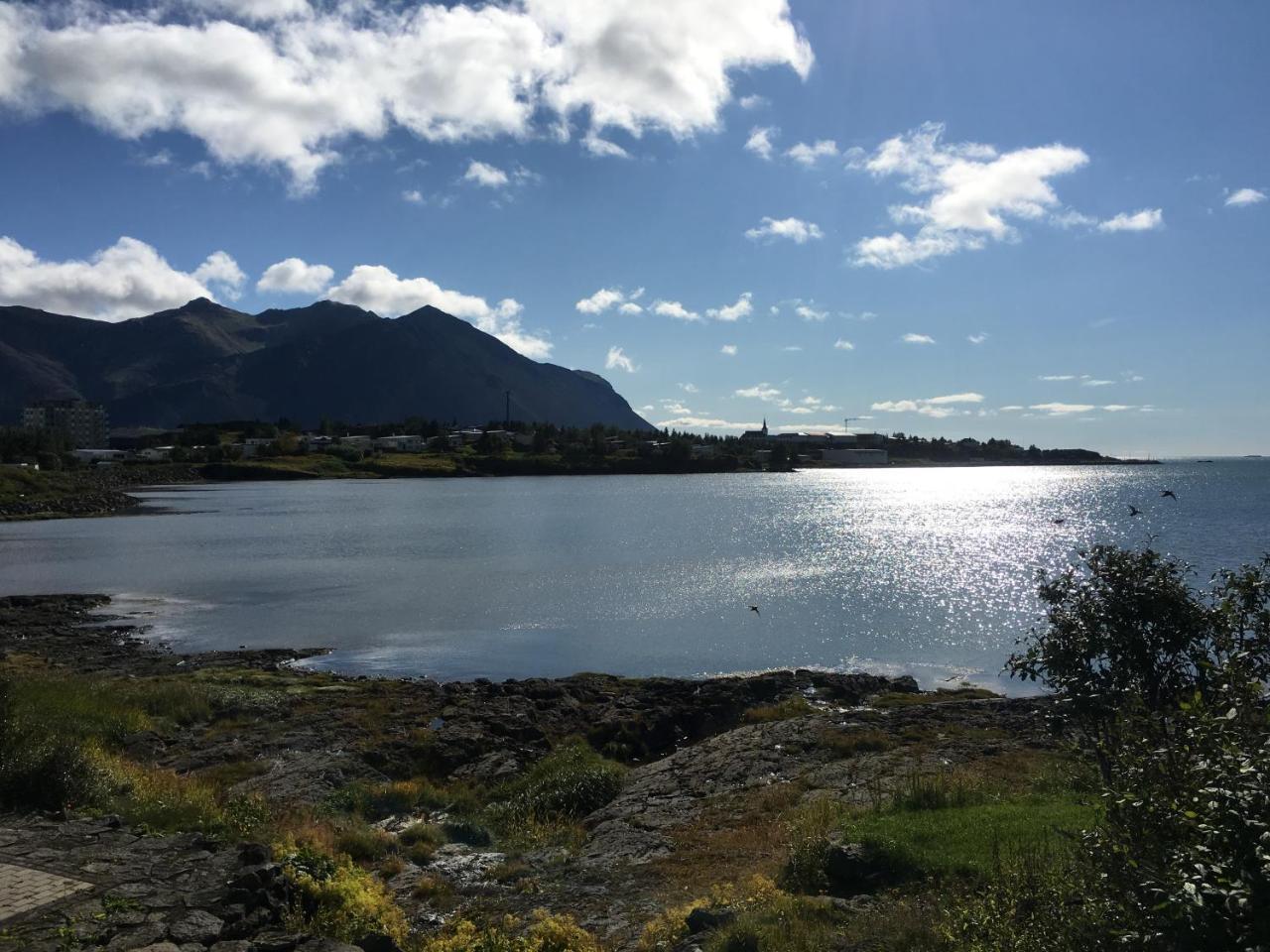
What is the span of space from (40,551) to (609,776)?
78538 mm

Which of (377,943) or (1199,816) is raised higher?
(1199,816)

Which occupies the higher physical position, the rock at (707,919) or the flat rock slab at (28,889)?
the flat rock slab at (28,889)

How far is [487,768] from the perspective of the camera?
2295 cm

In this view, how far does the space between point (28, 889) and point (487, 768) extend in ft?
43.4

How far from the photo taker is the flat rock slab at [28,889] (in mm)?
9977

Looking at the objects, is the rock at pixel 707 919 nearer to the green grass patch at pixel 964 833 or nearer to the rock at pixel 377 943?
the green grass patch at pixel 964 833

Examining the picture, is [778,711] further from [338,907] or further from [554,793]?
[338,907]

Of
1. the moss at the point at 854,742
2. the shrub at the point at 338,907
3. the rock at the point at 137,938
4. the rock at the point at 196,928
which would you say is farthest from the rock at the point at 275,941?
the moss at the point at 854,742

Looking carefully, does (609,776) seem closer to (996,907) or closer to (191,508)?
(996,907)

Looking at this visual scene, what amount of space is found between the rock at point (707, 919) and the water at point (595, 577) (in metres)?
27.3

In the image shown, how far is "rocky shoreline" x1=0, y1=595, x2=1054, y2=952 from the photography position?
11.0 meters

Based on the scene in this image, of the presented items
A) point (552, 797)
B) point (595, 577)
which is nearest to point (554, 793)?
point (552, 797)

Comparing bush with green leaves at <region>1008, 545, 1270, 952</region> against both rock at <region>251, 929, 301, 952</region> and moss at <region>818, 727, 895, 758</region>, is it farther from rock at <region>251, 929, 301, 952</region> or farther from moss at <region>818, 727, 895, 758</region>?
moss at <region>818, 727, 895, 758</region>

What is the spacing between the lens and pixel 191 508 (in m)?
128
